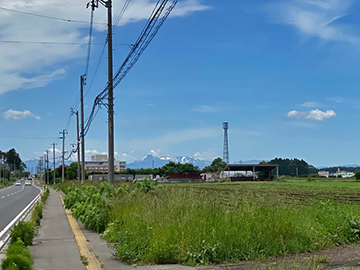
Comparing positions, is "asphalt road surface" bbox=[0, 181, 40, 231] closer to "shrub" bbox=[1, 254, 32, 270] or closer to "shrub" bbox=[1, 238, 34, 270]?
"shrub" bbox=[1, 238, 34, 270]

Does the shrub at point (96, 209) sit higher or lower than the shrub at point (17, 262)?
higher

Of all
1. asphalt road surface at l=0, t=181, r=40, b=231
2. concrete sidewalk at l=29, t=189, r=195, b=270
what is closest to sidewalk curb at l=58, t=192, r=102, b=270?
concrete sidewalk at l=29, t=189, r=195, b=270

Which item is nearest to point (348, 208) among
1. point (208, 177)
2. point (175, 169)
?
point (208, 177)

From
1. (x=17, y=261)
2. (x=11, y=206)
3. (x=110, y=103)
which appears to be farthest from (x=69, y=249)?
(x=11, y=206)

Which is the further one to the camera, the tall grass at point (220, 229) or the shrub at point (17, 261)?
the tall grass at point (220, 229)

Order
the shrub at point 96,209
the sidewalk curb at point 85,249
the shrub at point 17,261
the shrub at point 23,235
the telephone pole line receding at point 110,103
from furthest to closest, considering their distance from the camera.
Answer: the telephone pole line receding at point 110,103
the shrub at point 96,209
the shrub at point 23,235
the sidewalk curb at point 85,249
the shrub at point 17,261

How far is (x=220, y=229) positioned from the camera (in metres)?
10.4

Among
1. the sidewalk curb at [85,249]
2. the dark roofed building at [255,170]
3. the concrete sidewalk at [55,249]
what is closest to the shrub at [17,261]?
the concrete sidewalk at [55,249]

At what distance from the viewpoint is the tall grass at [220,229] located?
10102mm

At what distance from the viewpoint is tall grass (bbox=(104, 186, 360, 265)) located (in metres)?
10.1

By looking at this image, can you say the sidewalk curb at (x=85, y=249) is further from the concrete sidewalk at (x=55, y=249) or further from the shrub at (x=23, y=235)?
the shrub at (x=23, y=235)

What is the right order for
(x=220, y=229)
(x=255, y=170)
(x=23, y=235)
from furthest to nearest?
(x=255, y=170) < (x=23, y=235) < (x=220, y=229)

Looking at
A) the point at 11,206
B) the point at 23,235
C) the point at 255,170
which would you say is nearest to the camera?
the point at 23,235

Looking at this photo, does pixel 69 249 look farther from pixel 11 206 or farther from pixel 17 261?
pixel 11 206
